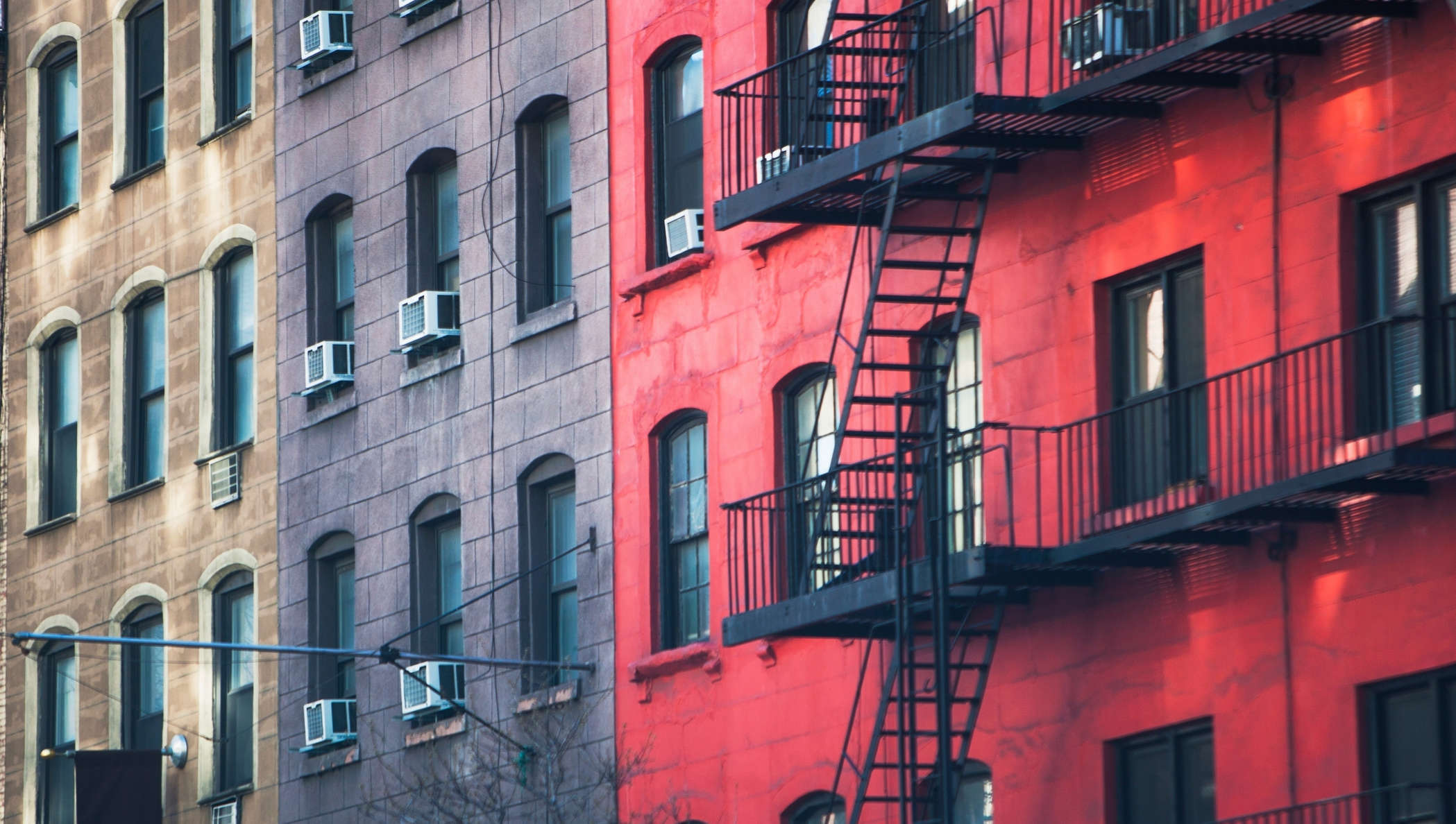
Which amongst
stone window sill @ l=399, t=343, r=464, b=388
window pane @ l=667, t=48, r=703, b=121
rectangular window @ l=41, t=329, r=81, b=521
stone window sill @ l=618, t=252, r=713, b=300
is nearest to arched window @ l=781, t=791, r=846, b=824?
stone window sill @ l=618, t=252, r=713, b=300

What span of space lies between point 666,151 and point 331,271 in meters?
6.25

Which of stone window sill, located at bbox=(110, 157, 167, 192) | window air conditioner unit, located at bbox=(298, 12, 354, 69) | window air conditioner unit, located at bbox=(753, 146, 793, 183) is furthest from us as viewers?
stone window sill, located at bbox=(110, 157, 167, 192)

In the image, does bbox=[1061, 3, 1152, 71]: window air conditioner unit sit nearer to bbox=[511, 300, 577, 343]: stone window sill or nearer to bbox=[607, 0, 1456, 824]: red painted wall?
bbox=[607, 0, 1456, 824]: red painted wall

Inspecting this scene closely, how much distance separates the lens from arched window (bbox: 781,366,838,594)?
2600 centimetres

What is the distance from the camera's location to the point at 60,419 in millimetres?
40406

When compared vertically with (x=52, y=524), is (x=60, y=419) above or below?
above

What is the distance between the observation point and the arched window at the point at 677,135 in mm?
30047

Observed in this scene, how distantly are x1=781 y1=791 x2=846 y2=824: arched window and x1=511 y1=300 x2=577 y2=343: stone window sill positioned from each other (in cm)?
591

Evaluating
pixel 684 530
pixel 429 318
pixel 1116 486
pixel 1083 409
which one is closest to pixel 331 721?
pixel 429 318

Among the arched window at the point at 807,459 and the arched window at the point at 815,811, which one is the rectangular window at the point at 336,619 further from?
the arched window at the point at 815,811

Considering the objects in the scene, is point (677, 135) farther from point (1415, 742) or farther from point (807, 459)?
point (1415, 742)

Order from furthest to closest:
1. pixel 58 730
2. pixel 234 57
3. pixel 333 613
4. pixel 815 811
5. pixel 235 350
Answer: pixel 58 730 → pixel 234 57 → pixel 235 350 → pixel 333 613 → pixel 815 811

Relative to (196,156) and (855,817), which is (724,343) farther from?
(196,156)

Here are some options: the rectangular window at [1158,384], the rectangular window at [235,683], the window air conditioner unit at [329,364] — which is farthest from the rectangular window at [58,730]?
the rectangular window at [1158,384]
